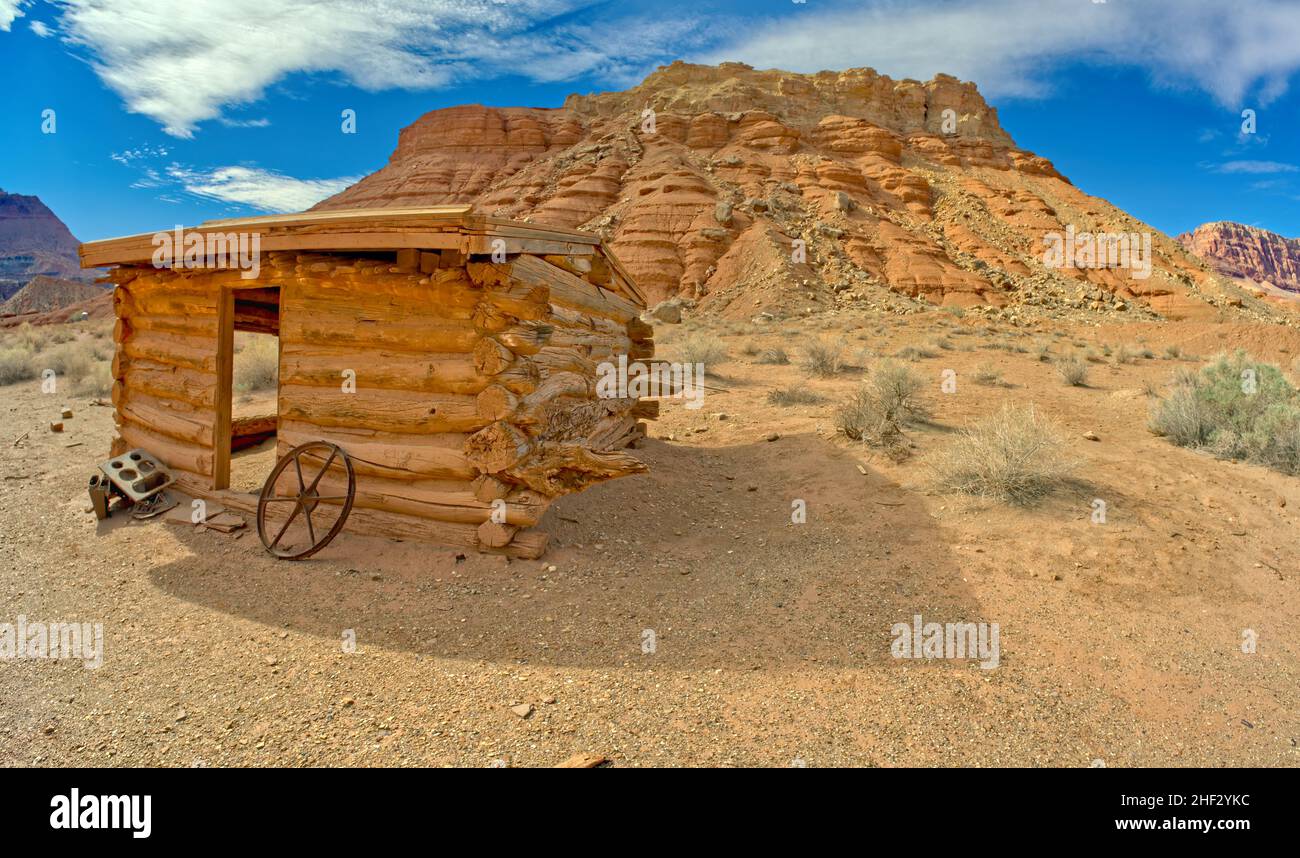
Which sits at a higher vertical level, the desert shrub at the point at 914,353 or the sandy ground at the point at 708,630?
the desert shrub at the point at 914,353

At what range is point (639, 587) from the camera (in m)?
4.53

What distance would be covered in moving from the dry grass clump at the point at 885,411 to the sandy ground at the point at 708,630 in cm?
44

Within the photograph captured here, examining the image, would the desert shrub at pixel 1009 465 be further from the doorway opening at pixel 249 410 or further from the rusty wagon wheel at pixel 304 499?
the doorway opening at pixel 249 410

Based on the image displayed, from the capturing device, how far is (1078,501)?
5.68 metres

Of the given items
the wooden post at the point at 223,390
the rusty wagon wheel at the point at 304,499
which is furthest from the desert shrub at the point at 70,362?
the rusty wagon wheel at the point at 304,499

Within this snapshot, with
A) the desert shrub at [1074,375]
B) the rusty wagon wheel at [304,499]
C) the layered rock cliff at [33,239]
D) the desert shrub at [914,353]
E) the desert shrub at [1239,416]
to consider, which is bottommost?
the rusty wagon wheel at [304,499]

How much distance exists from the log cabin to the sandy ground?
46cm

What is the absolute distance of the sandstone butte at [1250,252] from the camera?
381 ft

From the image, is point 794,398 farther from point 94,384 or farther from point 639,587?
point 94,384

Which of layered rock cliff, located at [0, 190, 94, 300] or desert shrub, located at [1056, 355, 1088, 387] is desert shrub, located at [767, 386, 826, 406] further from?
layered rock cliff, located at [0, 190, 94, 300]

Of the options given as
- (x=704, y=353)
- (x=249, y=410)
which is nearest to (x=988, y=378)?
(x=704, y=353)
